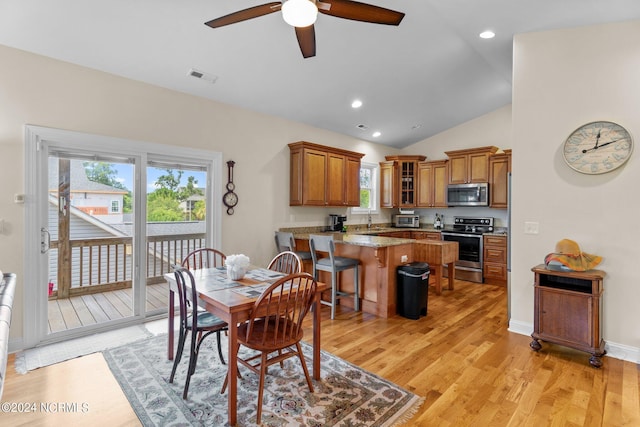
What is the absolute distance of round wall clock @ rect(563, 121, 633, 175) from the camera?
2.91 m

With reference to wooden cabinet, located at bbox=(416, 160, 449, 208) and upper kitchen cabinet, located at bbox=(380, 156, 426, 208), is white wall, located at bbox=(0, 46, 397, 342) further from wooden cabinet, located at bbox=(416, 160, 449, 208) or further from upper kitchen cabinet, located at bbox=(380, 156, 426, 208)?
wooden cabinet, located at bbox=(416, 160, 449, 208)

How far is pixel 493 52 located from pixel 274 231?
3.66 meters

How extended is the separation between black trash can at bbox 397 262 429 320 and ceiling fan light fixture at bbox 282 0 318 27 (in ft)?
9.70

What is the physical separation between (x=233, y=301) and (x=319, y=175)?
3.28 metres

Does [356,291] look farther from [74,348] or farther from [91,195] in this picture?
[91,195]

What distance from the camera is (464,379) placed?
2.51 meters

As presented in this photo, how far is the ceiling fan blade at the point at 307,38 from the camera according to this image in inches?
86.1

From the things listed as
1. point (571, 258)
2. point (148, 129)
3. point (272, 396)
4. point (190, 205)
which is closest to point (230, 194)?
point (190, 205)

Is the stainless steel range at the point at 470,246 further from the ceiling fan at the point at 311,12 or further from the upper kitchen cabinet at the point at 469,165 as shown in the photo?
the ceiling fan at the point at 311,12

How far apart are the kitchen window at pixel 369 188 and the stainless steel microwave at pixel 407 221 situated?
59cm

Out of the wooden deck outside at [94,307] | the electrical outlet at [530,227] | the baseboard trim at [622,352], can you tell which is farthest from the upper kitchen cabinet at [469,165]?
the wooden deck outside at [94,307]

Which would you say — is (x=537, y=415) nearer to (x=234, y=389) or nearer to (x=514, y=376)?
(x=514, y=376)

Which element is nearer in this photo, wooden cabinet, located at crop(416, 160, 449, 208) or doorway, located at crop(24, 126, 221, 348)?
doorway, located at crop(24, 126, 221, 348)

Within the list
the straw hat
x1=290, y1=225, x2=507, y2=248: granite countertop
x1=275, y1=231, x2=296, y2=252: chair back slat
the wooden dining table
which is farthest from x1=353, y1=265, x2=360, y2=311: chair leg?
the straw hat
